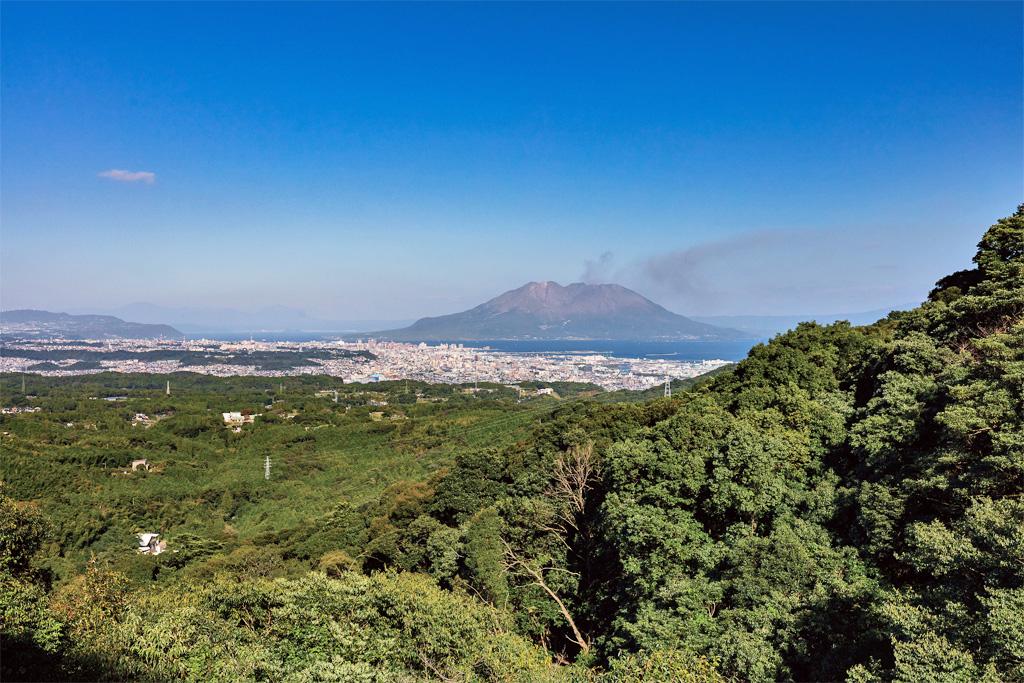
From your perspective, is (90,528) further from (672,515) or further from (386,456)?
(672,515)

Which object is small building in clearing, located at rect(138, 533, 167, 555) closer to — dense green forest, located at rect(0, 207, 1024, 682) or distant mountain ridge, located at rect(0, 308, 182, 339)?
dense green forest, located at rect(0, 207, 1024, 682)

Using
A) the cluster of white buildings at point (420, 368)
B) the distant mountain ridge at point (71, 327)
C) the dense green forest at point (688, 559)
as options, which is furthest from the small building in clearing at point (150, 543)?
the distant mountain ridge at point (71, 327)

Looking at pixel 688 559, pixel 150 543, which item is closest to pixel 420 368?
pixel 150 543

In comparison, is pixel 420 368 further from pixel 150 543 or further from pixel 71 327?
pixel 71 327

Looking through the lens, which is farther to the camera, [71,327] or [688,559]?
[71,327]

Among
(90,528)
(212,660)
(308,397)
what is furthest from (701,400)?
(308,397)
